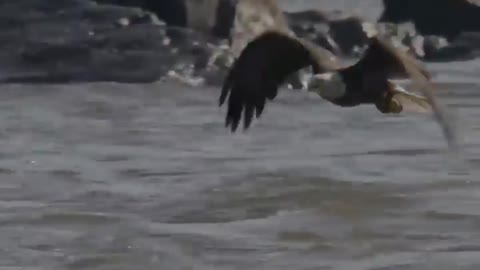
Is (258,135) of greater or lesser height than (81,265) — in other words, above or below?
below

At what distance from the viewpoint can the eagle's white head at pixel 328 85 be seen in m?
7.35

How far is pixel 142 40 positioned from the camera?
1489 cm

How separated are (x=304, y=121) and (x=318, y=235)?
10.9ft

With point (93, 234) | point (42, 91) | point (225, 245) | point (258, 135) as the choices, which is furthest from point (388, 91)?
point (42, 91)

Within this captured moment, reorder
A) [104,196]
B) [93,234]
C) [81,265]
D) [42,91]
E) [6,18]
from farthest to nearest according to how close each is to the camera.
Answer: [6,18] → [42,91] → [104,196] → [93,234] → [81,265]

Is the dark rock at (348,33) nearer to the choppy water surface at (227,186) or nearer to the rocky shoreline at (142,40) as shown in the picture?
the rocky shoreline at (142,40)

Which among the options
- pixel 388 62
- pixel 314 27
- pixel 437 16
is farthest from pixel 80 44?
A: pixel 388 62

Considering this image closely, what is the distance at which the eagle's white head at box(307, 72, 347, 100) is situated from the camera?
7.35m

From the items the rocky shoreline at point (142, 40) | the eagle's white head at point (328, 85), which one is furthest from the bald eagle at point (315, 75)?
the rocky shoreline at point (142, 40)

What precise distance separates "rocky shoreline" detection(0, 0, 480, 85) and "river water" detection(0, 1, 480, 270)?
34.0 inches

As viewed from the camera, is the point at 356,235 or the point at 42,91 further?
the point at 42,91

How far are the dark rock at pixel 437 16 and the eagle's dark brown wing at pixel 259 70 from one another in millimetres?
9197

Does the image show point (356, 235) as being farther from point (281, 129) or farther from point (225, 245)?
point (281, 129)

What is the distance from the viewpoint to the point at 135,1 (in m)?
16.3
